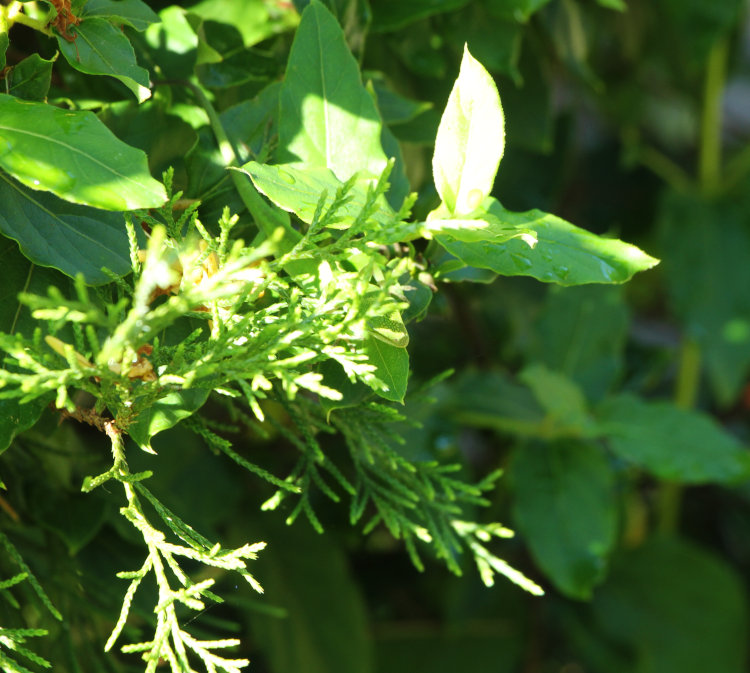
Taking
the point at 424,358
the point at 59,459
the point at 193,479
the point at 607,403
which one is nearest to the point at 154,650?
the point at 59,459

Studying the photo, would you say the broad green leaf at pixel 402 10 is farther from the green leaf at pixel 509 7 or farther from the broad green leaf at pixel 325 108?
the broad green leaf at pixel 325 108

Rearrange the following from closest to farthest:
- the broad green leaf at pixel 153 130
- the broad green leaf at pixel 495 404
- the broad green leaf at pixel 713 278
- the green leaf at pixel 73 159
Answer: the green leaf at pixel 73 159 < the broad green leaf at pixel 153 130 < the broad green leaf at pixel 495 404 < the broad green leaf at pixel 713 278

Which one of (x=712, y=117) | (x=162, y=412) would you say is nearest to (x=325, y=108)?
(x=162, y=412)

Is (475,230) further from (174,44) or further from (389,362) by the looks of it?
(174,44)

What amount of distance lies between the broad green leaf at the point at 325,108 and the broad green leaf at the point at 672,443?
1.85ft

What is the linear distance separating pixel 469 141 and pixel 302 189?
0.31 ft

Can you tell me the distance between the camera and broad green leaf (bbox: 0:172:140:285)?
1.51 feet

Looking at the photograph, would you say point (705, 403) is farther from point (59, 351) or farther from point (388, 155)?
point (59, 351)

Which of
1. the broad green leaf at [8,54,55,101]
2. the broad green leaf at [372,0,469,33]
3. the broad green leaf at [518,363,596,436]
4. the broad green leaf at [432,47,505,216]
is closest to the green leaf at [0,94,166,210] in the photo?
the broad green leaf at [8,54,55,101]

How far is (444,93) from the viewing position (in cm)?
87

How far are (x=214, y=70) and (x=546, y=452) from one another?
0.61m

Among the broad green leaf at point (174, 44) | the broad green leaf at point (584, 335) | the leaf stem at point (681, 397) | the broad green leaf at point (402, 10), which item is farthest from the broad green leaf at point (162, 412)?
the leaf stem at point (681, 397)

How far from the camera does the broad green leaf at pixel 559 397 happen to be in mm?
903

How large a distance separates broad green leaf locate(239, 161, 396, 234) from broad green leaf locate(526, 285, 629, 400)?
0.66 m
